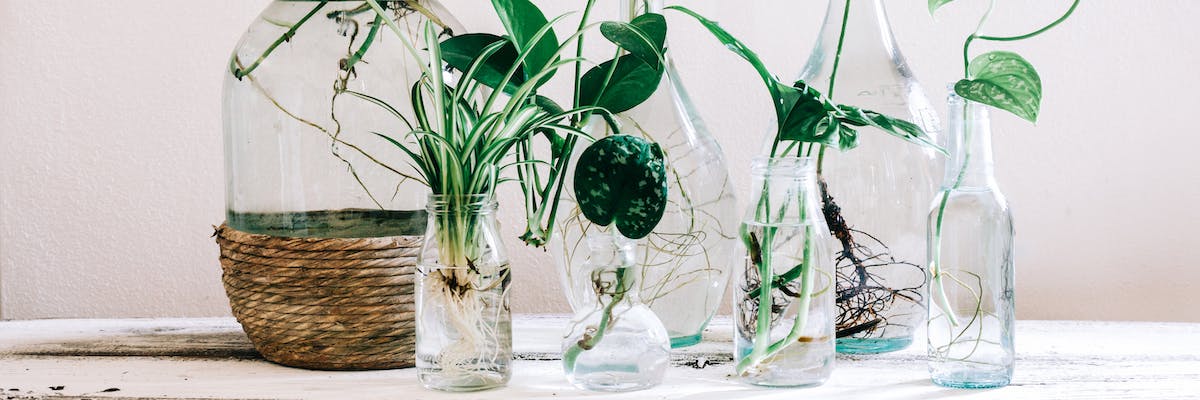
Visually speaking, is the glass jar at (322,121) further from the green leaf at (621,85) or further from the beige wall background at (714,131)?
the beige wall background at (714,131)

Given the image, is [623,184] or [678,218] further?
[678,218]

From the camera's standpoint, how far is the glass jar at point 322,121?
0.75 meters

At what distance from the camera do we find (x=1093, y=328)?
0.93 metres

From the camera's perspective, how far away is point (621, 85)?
0.74 meters

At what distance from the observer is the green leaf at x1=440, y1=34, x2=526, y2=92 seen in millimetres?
732

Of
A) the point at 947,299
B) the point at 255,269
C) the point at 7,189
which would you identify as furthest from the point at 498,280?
the point at 7,189

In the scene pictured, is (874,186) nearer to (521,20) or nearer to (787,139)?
(787,139)

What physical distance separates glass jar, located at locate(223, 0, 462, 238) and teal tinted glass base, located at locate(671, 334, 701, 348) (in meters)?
0.21

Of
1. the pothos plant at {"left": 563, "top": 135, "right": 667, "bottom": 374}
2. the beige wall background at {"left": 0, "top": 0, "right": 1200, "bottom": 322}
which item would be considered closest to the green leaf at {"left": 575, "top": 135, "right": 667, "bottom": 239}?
the pothos plant at {"left": 563, "top": 135, "right": 667, "bottom": 374}

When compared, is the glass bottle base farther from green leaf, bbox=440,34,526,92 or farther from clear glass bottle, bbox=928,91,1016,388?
green leaf, bbox=440,34,526,92

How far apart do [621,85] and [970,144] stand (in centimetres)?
24

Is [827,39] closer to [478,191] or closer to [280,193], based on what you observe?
[478,191]

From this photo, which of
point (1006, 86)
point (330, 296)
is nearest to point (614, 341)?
point (330, 296)

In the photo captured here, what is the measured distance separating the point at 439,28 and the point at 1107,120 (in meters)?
0.68
